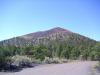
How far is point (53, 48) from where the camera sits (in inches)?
3964

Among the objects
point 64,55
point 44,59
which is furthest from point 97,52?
point 64,55

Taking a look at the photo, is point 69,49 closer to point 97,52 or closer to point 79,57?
point 79,57

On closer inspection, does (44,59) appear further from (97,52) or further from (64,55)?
(64,55)

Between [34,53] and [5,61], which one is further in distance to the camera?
[34,53]

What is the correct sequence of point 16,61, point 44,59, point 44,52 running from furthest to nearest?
point 44,52 < point 44,59 < point 16,61

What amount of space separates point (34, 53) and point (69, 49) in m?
35.6

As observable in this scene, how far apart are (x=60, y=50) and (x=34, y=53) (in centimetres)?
3196

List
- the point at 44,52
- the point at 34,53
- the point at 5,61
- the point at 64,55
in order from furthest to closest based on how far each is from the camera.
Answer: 1. the point at 64,55
2. the point at 44,52
3. the point at 34,53
4. the point at 5,61

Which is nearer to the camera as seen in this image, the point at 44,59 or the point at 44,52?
the point at 44,59

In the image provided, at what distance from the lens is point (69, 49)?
99188mm

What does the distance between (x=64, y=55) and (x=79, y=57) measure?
31.3 feet

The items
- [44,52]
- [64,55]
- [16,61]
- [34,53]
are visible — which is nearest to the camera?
[16,61]

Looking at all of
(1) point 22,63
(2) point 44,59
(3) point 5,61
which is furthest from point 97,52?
(3) point 5,61

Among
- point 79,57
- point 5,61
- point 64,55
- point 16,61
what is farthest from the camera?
point 79,57
